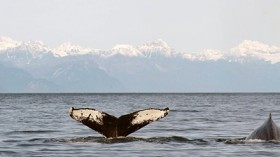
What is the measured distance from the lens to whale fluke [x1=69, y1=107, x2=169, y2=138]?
19016 mm

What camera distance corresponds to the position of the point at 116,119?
19.7m

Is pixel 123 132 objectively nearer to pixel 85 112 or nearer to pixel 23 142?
pixel 85 112

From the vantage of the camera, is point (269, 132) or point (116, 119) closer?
point (116, 119)

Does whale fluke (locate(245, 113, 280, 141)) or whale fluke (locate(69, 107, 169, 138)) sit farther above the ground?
whale fluke (locate(69, 107, 169, 138))

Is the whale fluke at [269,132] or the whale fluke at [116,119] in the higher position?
the whale fluke at [116,119]

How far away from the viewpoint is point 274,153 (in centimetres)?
1986

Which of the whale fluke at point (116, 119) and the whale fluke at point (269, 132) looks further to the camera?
the whale fluke at point (269, 132)

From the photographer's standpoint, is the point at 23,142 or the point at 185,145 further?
the point at 23,142

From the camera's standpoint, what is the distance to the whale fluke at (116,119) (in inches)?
749

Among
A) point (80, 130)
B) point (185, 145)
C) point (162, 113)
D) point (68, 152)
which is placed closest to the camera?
point (162, 113)

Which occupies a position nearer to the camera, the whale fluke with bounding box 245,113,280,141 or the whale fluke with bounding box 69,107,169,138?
the whale fluke with bounding box 69,107,169,138

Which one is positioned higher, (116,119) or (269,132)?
(116,119)

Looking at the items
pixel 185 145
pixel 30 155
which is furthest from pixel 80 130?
pixel 30 155

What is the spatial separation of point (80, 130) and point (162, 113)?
14.2m
